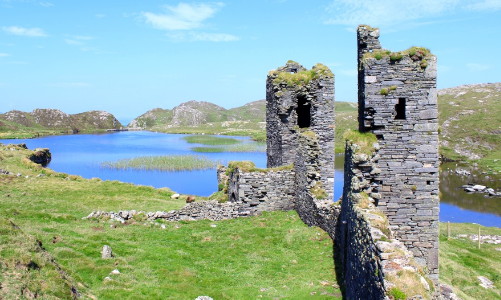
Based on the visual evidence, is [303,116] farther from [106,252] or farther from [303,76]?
[106,252]

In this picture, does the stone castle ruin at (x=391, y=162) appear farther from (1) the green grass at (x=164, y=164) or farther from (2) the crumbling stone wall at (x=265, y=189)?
(1) the green grass at (x=164, y=164)

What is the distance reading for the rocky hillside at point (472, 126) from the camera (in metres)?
113

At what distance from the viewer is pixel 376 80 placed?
1398 centimetres

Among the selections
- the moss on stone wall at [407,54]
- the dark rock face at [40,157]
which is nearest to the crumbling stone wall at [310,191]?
the moss on stone wall at [407,54]

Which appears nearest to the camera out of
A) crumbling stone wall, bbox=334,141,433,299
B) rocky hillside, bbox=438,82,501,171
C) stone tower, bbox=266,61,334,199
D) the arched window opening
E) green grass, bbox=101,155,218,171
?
crumbling stone wall, bbox=334,141,433,299

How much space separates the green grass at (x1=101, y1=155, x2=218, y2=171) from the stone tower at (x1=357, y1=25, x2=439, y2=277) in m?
64.2

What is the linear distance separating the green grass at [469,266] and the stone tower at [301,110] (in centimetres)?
884

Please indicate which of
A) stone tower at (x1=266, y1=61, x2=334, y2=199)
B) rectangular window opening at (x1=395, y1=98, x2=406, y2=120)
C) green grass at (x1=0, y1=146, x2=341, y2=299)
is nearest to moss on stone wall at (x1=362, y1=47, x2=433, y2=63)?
rectangular window opening at (x1=395, y1=98, x2=406, y2=120)

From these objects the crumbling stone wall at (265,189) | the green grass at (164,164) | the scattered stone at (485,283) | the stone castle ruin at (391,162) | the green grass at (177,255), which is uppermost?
the stone castle ruin at (391,162)

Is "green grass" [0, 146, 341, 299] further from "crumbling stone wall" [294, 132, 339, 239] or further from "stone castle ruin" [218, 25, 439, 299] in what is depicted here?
"stone castle ruin" [218, 25, 439, 299]

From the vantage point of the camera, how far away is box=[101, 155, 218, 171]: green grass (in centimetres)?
7712

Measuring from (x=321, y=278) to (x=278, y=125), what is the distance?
12.6 m

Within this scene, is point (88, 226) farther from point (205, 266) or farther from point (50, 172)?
point (50, 172)

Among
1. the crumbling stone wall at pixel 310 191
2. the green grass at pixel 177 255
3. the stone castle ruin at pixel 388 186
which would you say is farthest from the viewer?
the crumbling stone wall at pixel 310 191
